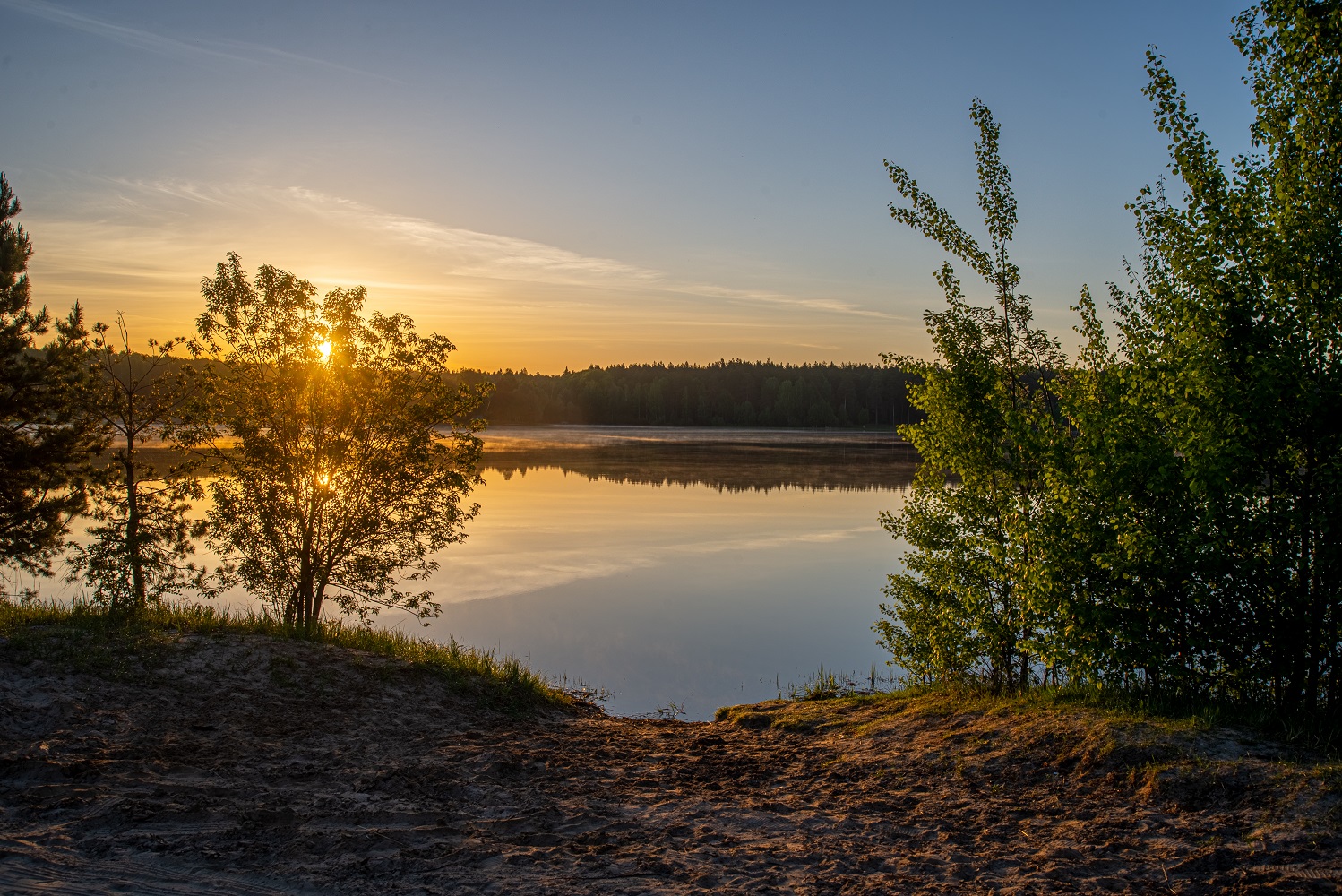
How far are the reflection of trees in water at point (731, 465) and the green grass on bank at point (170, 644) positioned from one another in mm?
36626

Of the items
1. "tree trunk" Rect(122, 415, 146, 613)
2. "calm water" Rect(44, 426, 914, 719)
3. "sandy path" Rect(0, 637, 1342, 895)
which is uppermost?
"tree trunk" Rect(122, 415, 146, 613)

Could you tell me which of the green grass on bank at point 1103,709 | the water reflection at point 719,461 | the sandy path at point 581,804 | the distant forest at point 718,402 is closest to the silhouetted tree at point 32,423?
the sandy path at point 581,804

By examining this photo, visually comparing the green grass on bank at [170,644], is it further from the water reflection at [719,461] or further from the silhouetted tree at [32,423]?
the water reflection at [719,461]

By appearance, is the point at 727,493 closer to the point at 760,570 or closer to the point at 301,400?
the point at 760,570

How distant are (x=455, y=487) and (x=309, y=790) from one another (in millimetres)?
7423

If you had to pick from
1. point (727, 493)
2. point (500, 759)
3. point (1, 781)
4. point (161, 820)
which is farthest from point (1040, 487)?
point (727, 493)

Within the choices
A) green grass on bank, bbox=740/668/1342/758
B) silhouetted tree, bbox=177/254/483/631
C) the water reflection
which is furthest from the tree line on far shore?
the water reflection

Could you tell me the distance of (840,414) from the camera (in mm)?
163875

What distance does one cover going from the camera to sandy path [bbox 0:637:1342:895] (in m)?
5.54

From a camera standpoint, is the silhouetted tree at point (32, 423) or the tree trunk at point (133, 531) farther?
the silhouetted tree at point (32, 423)

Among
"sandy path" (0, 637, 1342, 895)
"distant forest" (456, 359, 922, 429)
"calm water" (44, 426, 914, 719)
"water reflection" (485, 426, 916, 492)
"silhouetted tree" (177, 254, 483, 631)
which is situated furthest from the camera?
"distant forest" (456, 359, 922, 429)

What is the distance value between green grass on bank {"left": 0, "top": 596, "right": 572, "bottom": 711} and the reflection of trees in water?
36.6 meters

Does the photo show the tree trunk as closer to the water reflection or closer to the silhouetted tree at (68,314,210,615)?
the silhouetted tree at (68,314,210,615)

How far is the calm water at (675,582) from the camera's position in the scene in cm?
1667
